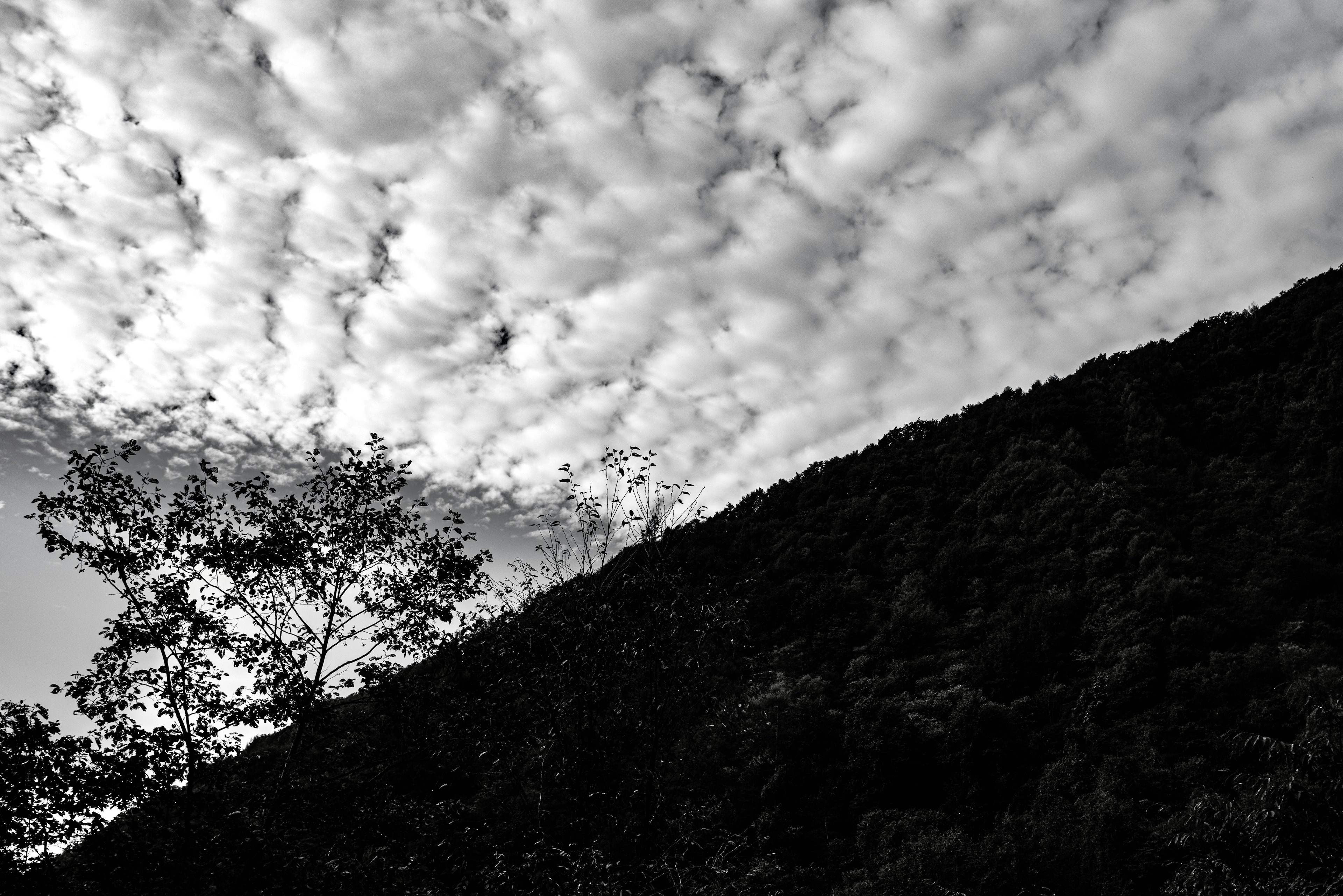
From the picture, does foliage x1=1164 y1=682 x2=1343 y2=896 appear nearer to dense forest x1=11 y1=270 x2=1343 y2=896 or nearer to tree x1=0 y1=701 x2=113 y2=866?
dense forest x1=11 y1=270 x2=1343 y2=896

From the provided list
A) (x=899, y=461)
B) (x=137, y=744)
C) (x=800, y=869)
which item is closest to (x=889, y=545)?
(x=899, y=461)

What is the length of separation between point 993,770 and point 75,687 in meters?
16.7

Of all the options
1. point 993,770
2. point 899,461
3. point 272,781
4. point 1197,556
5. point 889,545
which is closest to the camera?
point 272,781

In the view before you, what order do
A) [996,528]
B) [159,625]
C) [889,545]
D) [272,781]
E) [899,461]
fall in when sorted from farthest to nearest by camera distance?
[899,461]
[889,545]
[996,528]
[272,781]
[159,625]

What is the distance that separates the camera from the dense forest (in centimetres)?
922

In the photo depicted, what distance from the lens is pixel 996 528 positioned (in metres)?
26.8

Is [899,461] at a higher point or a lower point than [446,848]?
higher

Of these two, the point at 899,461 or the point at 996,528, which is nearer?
the point at 996,528

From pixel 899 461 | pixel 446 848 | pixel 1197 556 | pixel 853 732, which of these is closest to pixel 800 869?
pixel 853 732

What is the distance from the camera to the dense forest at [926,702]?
30.2ft

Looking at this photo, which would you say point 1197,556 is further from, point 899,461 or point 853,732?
point 899,461

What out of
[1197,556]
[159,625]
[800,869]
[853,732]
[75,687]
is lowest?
[800,869]

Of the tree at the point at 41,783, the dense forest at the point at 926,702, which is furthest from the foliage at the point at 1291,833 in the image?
the tree at the point at 41,783

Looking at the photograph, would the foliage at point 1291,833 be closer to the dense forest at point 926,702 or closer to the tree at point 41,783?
the dense forest at point 926,702
